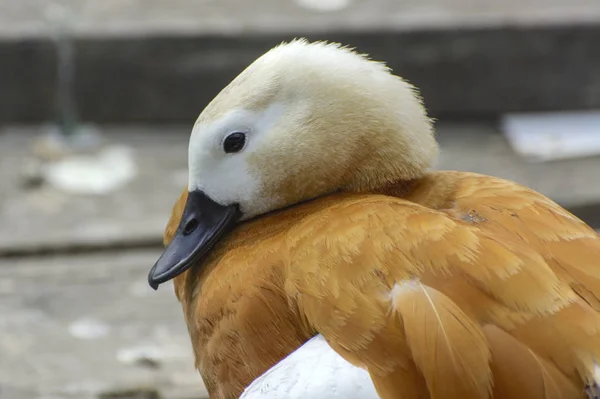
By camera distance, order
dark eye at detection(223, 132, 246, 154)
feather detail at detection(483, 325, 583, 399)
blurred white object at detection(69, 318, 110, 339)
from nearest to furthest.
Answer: feather detail at detection(483, 325, 583, 399), dark eye at detection(223, 132, 246, 154), blurred white object at detection(69, 318, 110, 339)

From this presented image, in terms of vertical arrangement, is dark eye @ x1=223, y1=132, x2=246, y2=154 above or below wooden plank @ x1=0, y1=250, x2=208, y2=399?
above

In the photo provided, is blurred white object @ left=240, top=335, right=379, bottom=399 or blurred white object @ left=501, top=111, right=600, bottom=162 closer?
blurred white object @ left=240, top=335, right=379, bottom=399

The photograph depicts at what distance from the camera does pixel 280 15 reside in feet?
8.38

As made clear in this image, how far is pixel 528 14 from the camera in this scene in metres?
2.48

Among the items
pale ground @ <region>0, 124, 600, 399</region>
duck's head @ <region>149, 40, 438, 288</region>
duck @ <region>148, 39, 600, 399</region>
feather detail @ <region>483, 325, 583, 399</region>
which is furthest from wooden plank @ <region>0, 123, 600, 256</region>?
feather detail @ <region>483, 325, 583, 399</region>

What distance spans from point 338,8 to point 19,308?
116 cm

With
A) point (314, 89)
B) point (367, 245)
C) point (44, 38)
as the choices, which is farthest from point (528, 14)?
point (367, 245)

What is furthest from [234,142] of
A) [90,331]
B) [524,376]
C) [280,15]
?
[280,15]

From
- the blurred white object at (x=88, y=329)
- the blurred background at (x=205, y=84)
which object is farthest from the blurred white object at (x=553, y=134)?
the blurred white object at (x=88, y=329)

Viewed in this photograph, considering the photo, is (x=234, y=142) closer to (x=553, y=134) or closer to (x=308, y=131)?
(x=308, y=131)

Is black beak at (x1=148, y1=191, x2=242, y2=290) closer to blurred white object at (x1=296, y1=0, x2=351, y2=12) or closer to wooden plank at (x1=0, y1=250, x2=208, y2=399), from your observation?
wooden plank at (x1=0, y1=250, x2=208, y2=399)

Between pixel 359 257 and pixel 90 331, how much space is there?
87 cm

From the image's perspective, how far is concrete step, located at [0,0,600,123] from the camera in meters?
2.45

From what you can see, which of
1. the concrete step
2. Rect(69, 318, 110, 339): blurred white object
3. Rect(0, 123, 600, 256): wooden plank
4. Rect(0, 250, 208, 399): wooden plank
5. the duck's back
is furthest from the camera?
the concrete step
